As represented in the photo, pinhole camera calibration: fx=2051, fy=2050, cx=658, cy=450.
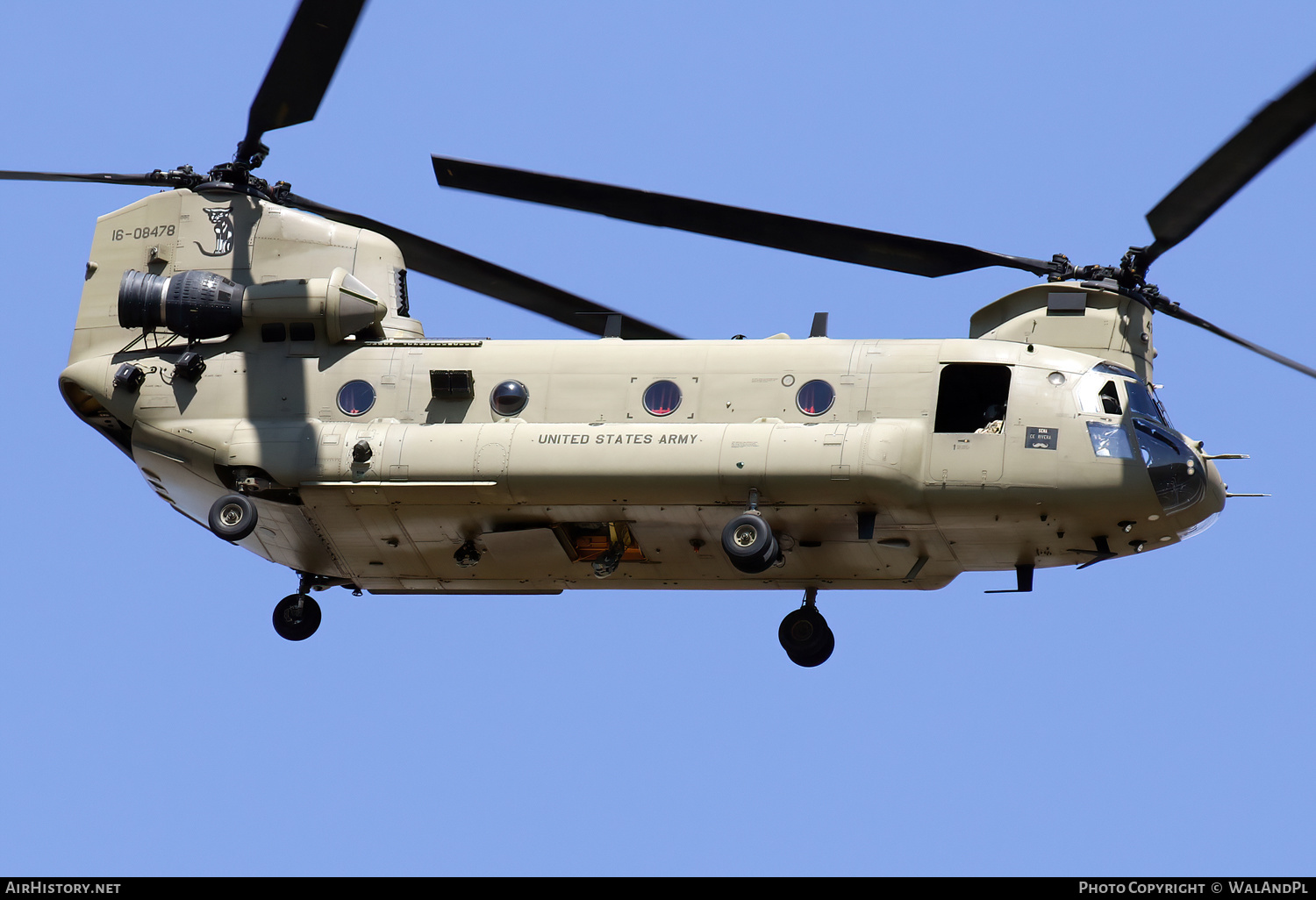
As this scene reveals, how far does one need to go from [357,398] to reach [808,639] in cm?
656

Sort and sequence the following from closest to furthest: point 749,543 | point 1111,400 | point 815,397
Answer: point 749,543
point 1111,400
point 815,397

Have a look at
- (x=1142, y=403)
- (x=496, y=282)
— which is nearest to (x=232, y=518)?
(x=496, y=282)

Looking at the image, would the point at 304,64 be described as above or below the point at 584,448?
above

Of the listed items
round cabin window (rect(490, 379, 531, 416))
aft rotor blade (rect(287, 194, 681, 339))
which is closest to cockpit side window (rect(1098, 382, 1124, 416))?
aft rotor blade (rect(287, 194, 681, 339))

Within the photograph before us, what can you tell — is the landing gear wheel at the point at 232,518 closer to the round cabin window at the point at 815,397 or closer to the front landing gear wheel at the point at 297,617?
the front landing gear wheel at the point at 297,617

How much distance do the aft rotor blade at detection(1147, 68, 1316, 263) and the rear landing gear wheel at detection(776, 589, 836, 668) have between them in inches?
244

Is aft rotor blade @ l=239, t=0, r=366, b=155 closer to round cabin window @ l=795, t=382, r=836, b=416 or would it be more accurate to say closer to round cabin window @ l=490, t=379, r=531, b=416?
round cabin window @ l=490, t=379, r=531, b=416

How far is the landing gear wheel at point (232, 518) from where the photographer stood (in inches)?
1005

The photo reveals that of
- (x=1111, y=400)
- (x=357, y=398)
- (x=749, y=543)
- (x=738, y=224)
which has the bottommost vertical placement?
(x=749, y=543)

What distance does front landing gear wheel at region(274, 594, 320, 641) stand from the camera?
27922 mm

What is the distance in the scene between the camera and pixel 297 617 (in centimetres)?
2791

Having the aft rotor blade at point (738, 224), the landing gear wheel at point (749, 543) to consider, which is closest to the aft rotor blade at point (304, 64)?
the aft rotor blade at point (738, 224)

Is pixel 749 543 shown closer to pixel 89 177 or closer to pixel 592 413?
pixel 592 413
